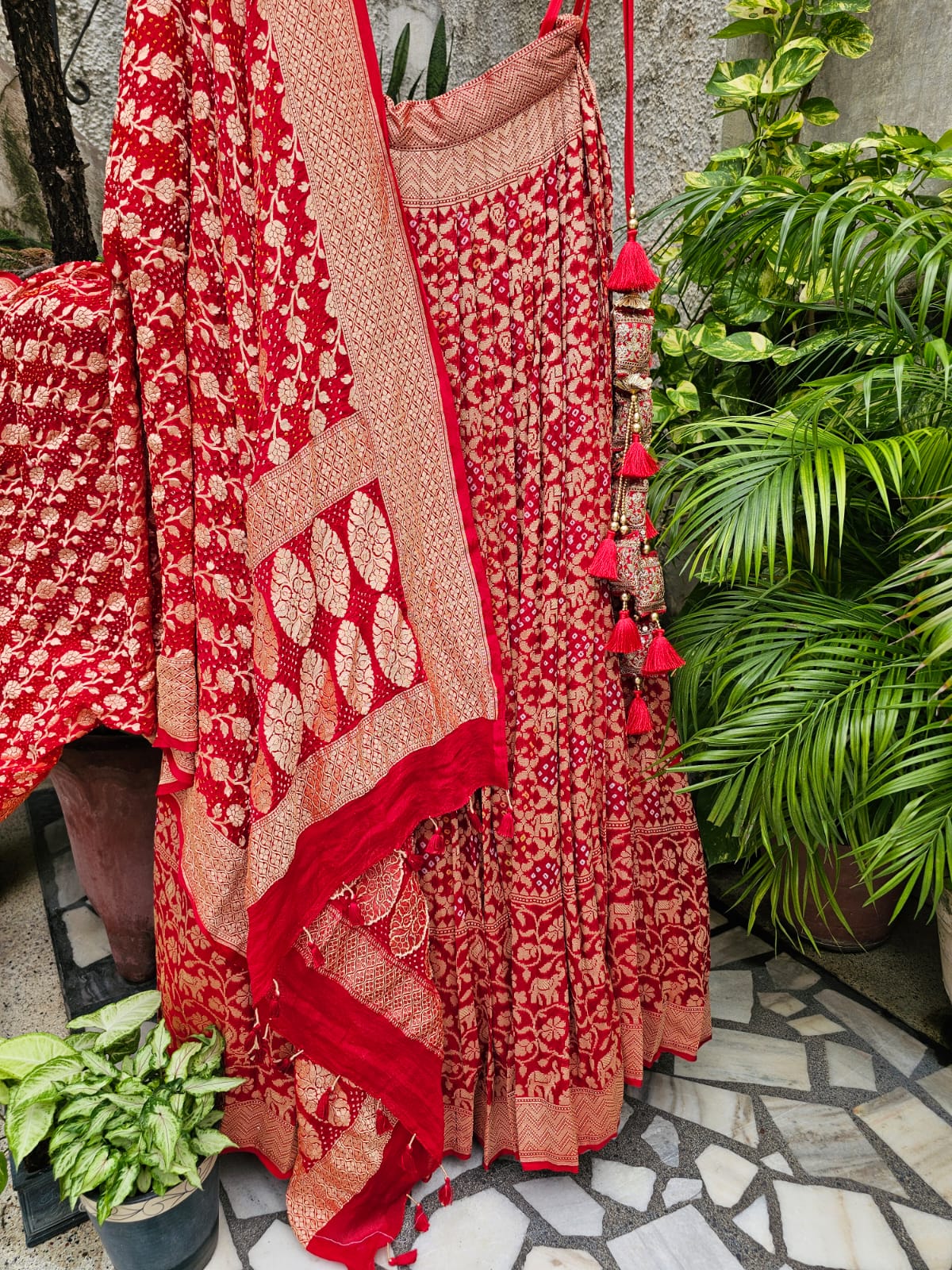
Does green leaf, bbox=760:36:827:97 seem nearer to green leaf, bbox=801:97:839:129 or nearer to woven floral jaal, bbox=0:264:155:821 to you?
green leaf, bbox=801:97:839:129

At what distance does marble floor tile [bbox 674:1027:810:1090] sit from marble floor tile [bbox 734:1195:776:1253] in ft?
0.83

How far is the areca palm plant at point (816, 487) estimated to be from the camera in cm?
113

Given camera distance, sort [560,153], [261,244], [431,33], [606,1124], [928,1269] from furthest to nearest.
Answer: [431,33] < [606,1124] < [928,1269] < [560,153] < [261,244]

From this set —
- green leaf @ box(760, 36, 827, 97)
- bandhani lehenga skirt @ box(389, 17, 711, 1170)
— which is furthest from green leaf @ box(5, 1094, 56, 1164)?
green leaf @ box(760, 36, 827, 97)

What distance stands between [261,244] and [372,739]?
25.4 inches

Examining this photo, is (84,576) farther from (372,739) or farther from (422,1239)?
(422,1239)

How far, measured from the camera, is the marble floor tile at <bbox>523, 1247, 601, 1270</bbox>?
3.97ft

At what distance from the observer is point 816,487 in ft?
4.72

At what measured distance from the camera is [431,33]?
2.65 meters

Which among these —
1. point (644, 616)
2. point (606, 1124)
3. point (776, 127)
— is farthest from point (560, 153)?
point (606, 1124)

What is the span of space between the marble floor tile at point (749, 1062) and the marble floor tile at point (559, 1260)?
1.38 ft

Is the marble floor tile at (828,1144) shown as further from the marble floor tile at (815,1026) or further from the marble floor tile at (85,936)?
the marble floor tile at (85,936)

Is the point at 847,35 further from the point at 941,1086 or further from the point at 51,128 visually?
the point at 941,1086

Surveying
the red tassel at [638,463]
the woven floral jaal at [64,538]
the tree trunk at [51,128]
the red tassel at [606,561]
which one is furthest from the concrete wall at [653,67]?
the woven floral jaal at [64,538]
